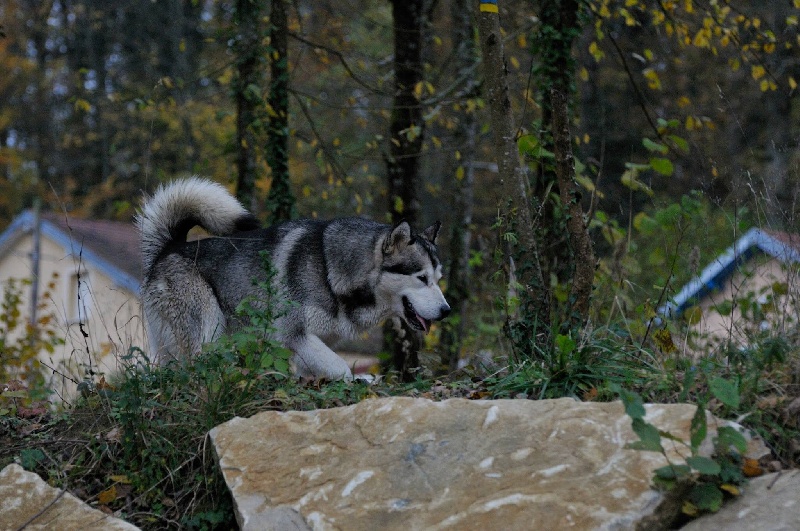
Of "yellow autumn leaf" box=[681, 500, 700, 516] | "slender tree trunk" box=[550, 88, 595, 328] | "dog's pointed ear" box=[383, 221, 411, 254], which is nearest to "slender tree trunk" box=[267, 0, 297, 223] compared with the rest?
"dog's pointed ear" box=[383, 221, 411, 254]

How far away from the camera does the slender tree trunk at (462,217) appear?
10.4 m

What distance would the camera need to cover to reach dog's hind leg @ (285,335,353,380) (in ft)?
20.4

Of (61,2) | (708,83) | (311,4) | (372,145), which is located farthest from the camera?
(61,2)

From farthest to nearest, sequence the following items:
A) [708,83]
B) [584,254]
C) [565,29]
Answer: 1. [708,83]
2. [565,29]
3. [584,254]

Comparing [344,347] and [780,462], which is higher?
[780,462]

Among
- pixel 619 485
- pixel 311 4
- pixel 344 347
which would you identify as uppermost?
pixel 311 4

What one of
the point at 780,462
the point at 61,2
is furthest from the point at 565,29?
the point at 61,2

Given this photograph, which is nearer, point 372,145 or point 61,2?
point 372,145

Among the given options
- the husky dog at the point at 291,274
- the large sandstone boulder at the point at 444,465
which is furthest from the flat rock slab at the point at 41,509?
the husky dog at the point at 291,274

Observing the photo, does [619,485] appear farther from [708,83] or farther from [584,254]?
[708,83]

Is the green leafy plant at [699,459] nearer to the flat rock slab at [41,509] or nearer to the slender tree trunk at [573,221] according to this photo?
the slender tree trunk at [573,221]

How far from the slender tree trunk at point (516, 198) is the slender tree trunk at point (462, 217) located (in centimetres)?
368

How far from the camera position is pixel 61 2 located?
1186 inches

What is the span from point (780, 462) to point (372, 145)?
6.71 m
